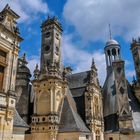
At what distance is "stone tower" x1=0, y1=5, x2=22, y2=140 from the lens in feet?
42.2

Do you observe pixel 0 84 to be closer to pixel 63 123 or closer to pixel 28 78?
pixel 63 123

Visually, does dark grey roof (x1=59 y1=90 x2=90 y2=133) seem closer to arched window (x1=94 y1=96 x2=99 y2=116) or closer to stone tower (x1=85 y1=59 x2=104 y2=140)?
stone tower (x1=85 y1=59 x2=104 y2=140)

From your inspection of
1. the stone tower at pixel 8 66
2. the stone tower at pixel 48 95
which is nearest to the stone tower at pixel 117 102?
the stone tower at pixel 48 95

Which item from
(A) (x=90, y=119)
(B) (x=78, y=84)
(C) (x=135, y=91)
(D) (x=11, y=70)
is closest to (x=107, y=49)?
(C) (x=135, y=91)

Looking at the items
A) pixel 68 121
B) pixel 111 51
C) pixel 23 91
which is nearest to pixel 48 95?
pixel 68 121

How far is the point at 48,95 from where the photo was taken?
27.2 meters

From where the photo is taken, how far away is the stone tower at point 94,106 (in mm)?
29734

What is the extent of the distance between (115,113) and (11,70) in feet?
80.0

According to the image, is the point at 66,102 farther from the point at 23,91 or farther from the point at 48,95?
the point at 23,91

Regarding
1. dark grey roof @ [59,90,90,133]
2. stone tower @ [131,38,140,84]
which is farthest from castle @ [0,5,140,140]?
stone tower @ [131,38,140,84]

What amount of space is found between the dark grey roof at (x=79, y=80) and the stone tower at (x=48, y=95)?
4.76m

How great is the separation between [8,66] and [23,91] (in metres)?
16.2

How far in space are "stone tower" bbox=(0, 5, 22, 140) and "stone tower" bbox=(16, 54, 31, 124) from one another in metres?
14.7

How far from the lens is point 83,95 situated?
32.5 meters
